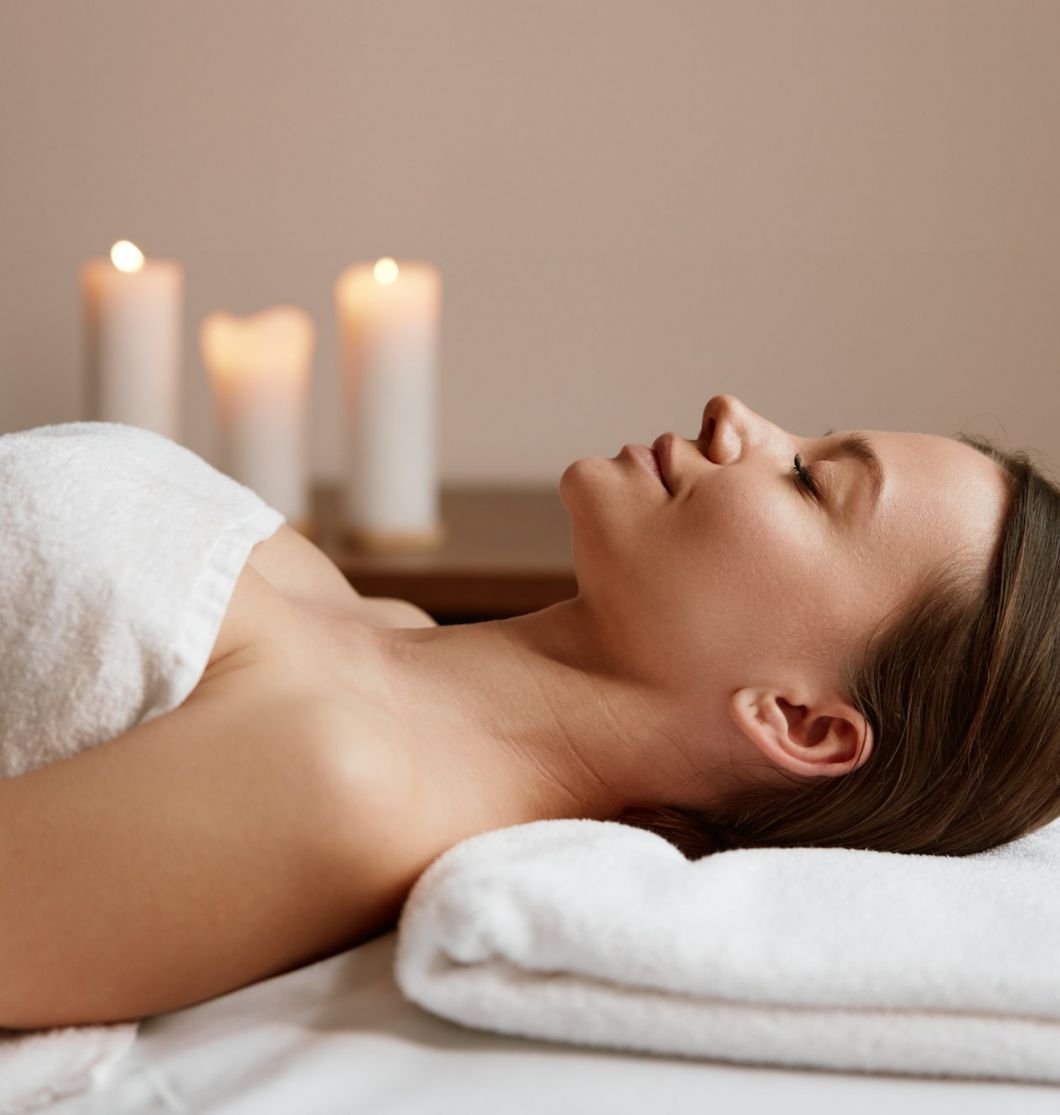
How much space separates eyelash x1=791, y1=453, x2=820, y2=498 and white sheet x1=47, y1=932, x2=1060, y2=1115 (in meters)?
0.43

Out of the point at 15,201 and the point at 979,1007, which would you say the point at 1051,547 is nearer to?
the point at 979,1007

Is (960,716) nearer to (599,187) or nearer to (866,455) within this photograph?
(866,455)

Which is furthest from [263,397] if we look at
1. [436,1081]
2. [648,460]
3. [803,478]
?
[436,1081]

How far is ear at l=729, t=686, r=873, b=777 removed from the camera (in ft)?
3.28

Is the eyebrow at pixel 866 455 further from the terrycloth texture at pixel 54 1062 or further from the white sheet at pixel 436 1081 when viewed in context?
the terrycloth texture at pixel 54 1062

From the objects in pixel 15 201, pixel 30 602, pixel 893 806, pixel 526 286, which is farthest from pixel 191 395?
pixel 893 806

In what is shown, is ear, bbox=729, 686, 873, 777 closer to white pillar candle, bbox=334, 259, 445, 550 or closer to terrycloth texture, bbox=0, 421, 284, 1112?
terrycloth texture, bbox=0, 421, 284, 1112

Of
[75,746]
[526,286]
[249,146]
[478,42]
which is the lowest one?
[75,746]

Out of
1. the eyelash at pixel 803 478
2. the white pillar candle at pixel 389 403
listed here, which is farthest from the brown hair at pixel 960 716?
the white pillar candle at pixel 389 403

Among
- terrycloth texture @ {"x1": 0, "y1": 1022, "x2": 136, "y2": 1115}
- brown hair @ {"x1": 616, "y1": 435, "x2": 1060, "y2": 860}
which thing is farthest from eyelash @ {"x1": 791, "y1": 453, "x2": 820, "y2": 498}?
terrycloth texture @ {"x1": 0, "y1": 1022, "x2": 136, "y2": 1115}

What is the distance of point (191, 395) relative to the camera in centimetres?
217

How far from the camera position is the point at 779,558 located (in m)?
1.01

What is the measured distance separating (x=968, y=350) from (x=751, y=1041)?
1.51 metres

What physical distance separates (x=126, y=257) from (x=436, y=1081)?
131 cm
